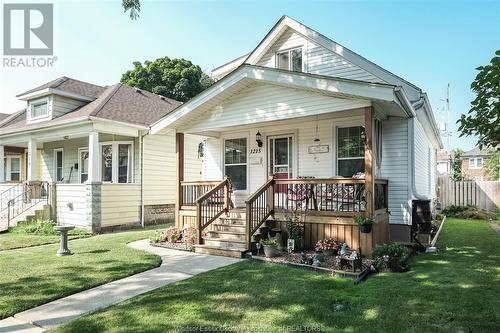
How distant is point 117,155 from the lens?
44.5 ft

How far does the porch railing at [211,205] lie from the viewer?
8.35m

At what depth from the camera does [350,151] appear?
9117 millimetres

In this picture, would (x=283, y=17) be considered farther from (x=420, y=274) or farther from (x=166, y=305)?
(x=166, y=305)

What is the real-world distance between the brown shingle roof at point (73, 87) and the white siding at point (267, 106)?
7956mm

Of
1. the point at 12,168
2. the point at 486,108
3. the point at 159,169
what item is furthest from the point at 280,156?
the point at 12,168

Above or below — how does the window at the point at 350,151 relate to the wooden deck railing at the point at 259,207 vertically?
above

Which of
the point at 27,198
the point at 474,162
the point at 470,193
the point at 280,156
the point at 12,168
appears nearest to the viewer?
the point at 280,156

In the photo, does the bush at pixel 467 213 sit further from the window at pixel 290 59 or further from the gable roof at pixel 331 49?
the window at pixel 290 59

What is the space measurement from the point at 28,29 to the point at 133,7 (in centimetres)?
665

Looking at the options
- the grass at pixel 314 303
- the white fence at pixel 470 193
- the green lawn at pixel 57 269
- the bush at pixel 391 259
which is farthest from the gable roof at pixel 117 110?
the white fence at pixel 470 193

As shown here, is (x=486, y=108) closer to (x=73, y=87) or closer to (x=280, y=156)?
(x=280, y=156)

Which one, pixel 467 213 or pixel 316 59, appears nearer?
pixel 316 59

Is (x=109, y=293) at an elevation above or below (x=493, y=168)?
below

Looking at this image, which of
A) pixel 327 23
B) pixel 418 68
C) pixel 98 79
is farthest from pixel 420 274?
pixel 98 79
